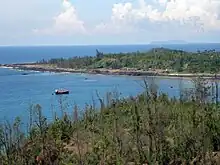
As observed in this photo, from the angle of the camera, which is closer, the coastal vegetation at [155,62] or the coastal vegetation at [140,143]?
the coastal vegetation at [140,143]

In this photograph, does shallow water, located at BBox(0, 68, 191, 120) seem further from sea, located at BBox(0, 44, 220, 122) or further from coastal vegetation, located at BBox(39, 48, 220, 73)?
coastal vegetation, located at BBox(39, 48, 220, 73)

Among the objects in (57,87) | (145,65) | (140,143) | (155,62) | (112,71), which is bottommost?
(57,87)

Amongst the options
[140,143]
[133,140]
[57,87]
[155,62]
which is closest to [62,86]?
[57,87]

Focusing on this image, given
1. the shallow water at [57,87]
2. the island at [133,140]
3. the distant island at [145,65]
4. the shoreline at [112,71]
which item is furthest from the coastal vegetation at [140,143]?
the distant island at [145,65]

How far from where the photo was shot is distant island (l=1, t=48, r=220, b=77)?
204ft

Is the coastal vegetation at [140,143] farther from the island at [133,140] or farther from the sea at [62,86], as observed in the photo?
the sea at [62,86]

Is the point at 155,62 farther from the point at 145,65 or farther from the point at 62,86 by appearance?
the point at 62,86

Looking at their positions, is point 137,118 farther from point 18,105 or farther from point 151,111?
point 18,105

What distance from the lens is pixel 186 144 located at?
12.8 metres

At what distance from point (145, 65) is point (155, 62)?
5.93 feet

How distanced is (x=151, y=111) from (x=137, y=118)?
23.6 inches

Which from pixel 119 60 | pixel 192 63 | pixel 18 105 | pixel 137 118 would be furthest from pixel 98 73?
pixel 137 118

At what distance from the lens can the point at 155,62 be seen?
227 feet

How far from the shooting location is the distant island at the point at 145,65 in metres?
62.2
